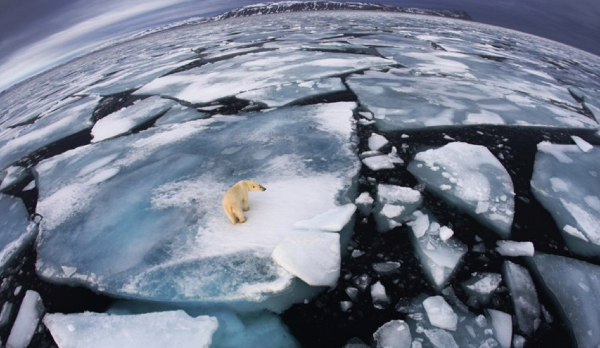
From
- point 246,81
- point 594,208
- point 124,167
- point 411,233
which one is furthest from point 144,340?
point 246,81

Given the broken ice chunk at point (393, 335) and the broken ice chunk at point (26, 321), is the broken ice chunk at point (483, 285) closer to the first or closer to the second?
the broken ice chunk at point (393, 335)

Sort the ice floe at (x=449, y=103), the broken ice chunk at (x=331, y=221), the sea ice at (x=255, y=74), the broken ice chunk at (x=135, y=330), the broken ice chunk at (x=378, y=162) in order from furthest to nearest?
the sea ice at (x=255, y=74)
the ice floe at (x=449, y=103)
the broken ice chunk at (x=378, y=162)
the broken ice chunk at (x=331, y=221)
the broken ice chunk at (x=135, y=330)

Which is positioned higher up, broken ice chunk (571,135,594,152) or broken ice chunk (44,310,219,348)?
broken ice chunk (44,310,219,348)

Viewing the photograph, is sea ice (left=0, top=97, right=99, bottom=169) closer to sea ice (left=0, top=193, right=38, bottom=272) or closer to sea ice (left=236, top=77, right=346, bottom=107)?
sea ice (left=0, top=193, right=38, bottom=272)

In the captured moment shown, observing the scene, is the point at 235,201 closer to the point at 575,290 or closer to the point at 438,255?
the point at 438,255

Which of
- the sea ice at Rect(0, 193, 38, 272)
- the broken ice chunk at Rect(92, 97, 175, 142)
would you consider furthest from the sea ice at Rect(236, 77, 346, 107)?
the sea ice at Rect(0, 193, 38, 272)

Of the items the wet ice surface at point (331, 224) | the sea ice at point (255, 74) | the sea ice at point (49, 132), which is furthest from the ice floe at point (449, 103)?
the sea ice at point (49, 132)
